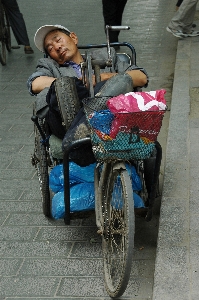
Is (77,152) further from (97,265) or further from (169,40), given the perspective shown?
(169,40)

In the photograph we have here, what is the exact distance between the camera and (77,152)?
3463mm

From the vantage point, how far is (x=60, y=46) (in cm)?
413

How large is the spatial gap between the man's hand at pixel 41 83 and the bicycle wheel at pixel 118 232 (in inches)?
38.1

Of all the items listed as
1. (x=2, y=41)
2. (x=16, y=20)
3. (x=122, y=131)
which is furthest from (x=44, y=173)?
(x=16, y=20)

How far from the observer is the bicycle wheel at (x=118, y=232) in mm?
2977

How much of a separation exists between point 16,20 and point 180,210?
20.7 ft

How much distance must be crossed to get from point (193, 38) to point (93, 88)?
19.7 feet

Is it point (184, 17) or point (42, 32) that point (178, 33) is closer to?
point (184, 17)

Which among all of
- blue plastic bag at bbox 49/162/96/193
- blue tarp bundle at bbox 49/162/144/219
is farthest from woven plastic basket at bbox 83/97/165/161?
blue plastic bag at bbox 49/162/96/193

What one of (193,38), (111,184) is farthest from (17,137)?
(193,38)

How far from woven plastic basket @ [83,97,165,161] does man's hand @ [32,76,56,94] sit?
880 millimetres

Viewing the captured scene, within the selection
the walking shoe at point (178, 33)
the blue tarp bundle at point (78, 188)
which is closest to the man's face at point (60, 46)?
the blue tarp bundle at point (78, 188)

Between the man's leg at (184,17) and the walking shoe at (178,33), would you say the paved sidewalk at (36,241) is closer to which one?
the walking shoe at (178,33)

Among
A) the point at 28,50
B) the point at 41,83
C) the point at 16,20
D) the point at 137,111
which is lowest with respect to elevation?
the point at 28,50
